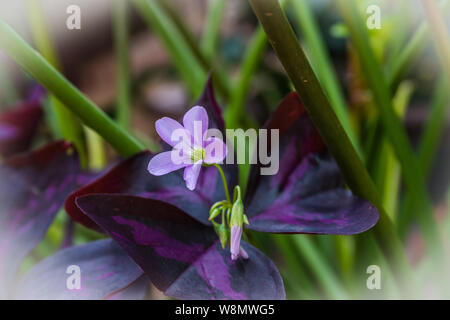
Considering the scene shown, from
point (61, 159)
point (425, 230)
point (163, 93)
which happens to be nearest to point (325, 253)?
point (425, 230)

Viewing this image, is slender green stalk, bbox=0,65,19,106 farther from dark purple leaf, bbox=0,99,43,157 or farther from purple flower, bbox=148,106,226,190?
purple flower, bbox=148,106,226,190

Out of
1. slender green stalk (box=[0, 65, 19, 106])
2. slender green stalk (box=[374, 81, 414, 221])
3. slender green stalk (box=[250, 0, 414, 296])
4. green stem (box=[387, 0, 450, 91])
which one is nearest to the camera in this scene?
slender green stalk (box=[250, 0, 414, 296])

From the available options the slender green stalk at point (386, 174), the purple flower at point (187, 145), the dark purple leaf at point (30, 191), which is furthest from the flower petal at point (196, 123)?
the slender green stalk at point (386, 174)

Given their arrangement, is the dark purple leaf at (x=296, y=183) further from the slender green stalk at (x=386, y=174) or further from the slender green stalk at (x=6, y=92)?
the slender green stalk at (x=6, y=92)

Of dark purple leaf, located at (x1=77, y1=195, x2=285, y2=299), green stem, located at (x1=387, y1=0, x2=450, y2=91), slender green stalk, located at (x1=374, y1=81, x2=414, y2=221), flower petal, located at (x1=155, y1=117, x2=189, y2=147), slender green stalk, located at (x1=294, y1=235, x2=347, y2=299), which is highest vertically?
green stem, located at (x1=387, y1=0, x2=450, y2=91)

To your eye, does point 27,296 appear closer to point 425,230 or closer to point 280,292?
point 280,292

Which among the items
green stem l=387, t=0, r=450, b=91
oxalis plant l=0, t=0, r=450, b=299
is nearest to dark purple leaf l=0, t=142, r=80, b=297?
oxalis plant l=0, t=0, r=450, b=299

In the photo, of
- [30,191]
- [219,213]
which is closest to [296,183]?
[219,213]
